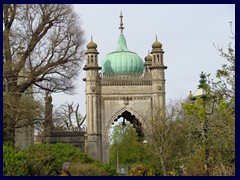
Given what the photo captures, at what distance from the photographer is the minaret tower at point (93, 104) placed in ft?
115

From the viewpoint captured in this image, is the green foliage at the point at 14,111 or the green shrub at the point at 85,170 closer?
the green shrub at the point at 85,170

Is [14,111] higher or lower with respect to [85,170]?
higher

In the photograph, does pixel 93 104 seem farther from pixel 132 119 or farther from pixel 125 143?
pixel 125 143

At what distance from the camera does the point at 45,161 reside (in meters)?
17.0

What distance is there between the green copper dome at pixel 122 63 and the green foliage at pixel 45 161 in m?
19.1

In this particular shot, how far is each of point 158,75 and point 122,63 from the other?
2.92 m

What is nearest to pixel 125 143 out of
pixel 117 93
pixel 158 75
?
pixel 117 93

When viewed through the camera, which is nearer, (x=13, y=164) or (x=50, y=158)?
(x=13, y=164)

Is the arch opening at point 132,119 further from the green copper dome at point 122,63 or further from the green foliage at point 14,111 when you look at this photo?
the green foliage at point 14,111

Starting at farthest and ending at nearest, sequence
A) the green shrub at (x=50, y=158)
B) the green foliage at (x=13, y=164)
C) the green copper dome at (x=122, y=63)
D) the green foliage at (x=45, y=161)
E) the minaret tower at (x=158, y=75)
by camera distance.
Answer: the green copper dome at (x=122, y=63), the minaret tower at (x=158, y=75), the green shrub at (x=50, y=158), the green foliage at (x=45, y=161), the green foliage at (x=13, y=164)

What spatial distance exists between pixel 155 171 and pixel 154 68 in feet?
55.4

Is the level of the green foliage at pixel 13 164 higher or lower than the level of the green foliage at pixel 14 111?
lower

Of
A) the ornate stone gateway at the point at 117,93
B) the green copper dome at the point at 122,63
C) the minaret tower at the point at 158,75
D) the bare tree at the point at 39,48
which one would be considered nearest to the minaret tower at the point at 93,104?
the ornate stone gateway at the point at 117,93
